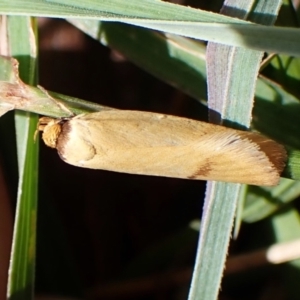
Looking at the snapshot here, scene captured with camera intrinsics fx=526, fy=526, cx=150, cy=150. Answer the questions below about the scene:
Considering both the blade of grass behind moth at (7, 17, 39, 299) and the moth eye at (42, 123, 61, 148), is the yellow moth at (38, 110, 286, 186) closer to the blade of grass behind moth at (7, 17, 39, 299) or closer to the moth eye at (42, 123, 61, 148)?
the moth eye at (42, 123, 61, 148)

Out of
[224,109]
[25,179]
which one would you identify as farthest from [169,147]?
[25,179]

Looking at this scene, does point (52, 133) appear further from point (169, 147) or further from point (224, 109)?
point (224, 109)

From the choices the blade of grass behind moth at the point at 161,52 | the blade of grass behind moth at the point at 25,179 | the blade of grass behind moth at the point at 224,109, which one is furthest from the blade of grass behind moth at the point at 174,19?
the blade of grass behind moth at the point at 161,52

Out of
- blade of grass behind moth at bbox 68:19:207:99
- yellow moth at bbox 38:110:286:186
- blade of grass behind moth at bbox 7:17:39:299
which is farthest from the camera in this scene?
blade of grass behind moth at bbox 68:19:207:99

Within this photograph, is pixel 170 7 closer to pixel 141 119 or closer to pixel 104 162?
pixel 141 119

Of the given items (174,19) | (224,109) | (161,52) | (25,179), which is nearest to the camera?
(174,19)

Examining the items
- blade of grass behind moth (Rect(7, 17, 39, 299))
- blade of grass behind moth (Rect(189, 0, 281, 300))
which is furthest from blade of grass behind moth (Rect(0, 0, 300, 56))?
blade of grass behind moth (Rect(7, 17, 39, 299))

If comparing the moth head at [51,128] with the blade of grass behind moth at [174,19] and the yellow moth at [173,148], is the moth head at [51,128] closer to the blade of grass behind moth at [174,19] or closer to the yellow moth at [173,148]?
the yellow moth at [173,148]
